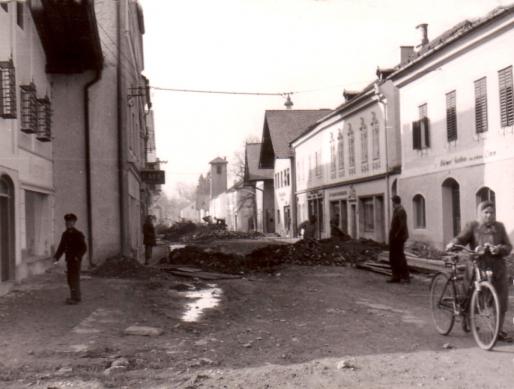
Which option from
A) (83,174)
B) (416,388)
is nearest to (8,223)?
(83,174)

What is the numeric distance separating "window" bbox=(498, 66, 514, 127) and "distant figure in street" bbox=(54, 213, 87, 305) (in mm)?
10961

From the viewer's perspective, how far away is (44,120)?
1567cm

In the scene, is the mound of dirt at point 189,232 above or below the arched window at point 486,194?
below

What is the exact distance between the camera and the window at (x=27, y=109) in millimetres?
13867

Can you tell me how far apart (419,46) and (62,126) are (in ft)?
57.5

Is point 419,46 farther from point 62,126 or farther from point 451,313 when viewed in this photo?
point 451,313

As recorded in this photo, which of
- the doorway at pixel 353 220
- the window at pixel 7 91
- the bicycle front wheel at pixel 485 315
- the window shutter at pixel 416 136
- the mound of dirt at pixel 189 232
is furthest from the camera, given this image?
the mound of dirt at pixel 189 232

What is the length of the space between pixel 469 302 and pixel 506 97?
397 inches

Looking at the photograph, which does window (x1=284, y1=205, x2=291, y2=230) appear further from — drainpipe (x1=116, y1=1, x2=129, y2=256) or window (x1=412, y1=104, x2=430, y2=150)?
drainpipe (x1=116, y1=1, x2=129, y2=256)

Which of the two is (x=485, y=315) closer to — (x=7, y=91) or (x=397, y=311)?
(x=397, y=311)

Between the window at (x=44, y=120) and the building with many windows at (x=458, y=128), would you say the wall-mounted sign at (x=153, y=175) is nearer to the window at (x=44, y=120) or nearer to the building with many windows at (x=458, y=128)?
the window at (x=44, y=120)

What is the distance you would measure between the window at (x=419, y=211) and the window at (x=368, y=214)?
467 cm

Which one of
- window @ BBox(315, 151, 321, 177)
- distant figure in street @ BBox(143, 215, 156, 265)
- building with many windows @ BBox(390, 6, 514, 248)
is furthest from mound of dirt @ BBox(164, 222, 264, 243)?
building with many windows @ BBox(390, 6, 514, 248)

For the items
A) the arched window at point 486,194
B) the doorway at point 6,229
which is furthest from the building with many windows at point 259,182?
the doorway at point 6,229
